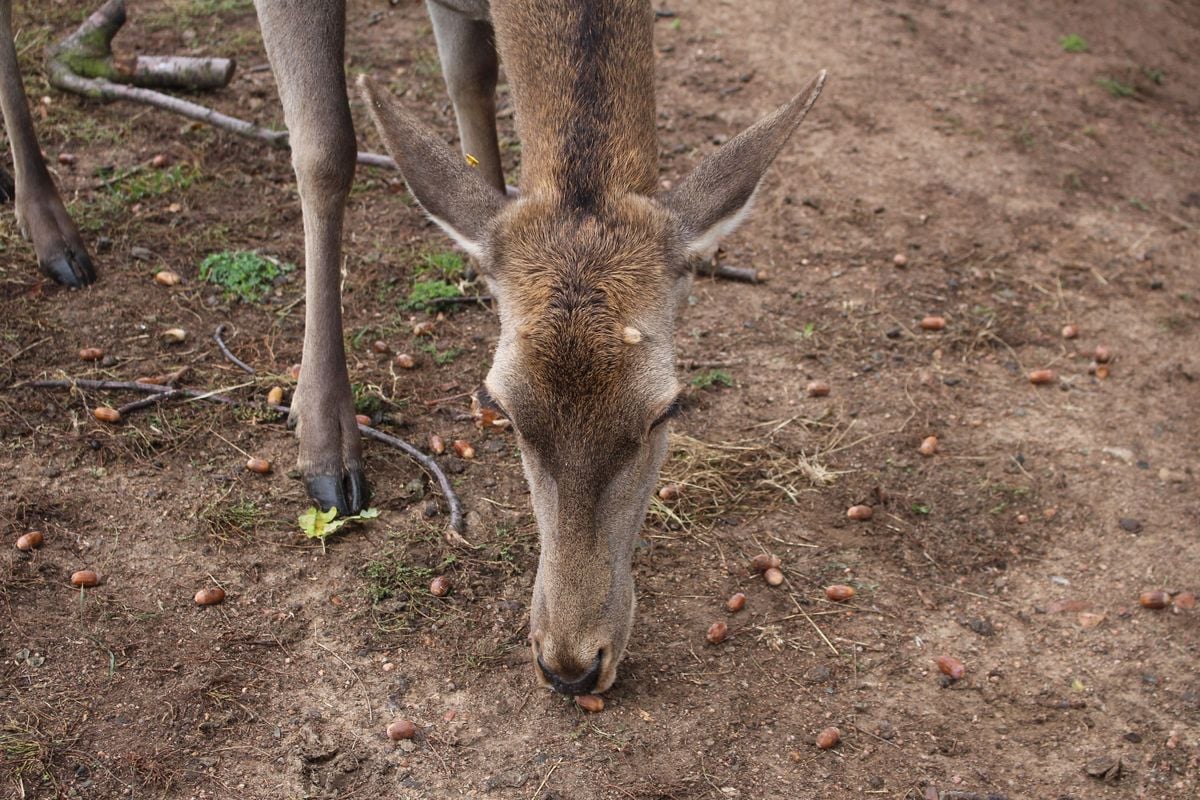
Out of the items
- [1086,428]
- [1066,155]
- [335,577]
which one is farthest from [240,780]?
[1066,155]

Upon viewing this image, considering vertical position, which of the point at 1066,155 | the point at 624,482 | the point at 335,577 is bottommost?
the point at 1066,155

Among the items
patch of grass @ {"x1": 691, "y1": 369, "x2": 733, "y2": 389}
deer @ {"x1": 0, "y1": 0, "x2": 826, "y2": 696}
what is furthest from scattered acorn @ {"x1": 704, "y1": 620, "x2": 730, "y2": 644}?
patch of grass @ {"x1": 691, "y1": 369, "x2": 733, "y2": 389}

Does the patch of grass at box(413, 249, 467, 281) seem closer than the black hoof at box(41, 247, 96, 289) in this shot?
No

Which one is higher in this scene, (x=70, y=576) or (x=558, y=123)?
(x=558, y=123)

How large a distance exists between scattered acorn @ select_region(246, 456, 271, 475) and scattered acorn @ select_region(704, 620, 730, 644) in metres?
2.10

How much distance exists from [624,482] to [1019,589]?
7.07 ft

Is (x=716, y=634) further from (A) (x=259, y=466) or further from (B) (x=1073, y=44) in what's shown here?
(B) (x=1073, y=44)

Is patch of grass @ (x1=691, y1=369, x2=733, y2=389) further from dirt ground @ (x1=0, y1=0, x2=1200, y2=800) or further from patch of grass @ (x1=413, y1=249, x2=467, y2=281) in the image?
patch of grass @ (x1=413, y1=249, x2=467, y2=281)

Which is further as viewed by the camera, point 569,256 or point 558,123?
point 558,123

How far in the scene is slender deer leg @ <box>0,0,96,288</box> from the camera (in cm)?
612

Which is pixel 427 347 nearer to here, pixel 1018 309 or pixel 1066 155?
pixel 1018 309

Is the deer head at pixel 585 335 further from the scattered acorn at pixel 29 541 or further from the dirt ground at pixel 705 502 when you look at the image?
the scattered acorn at pixel 29 541

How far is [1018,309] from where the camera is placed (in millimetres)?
6898

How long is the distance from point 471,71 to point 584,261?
9.29 feet
